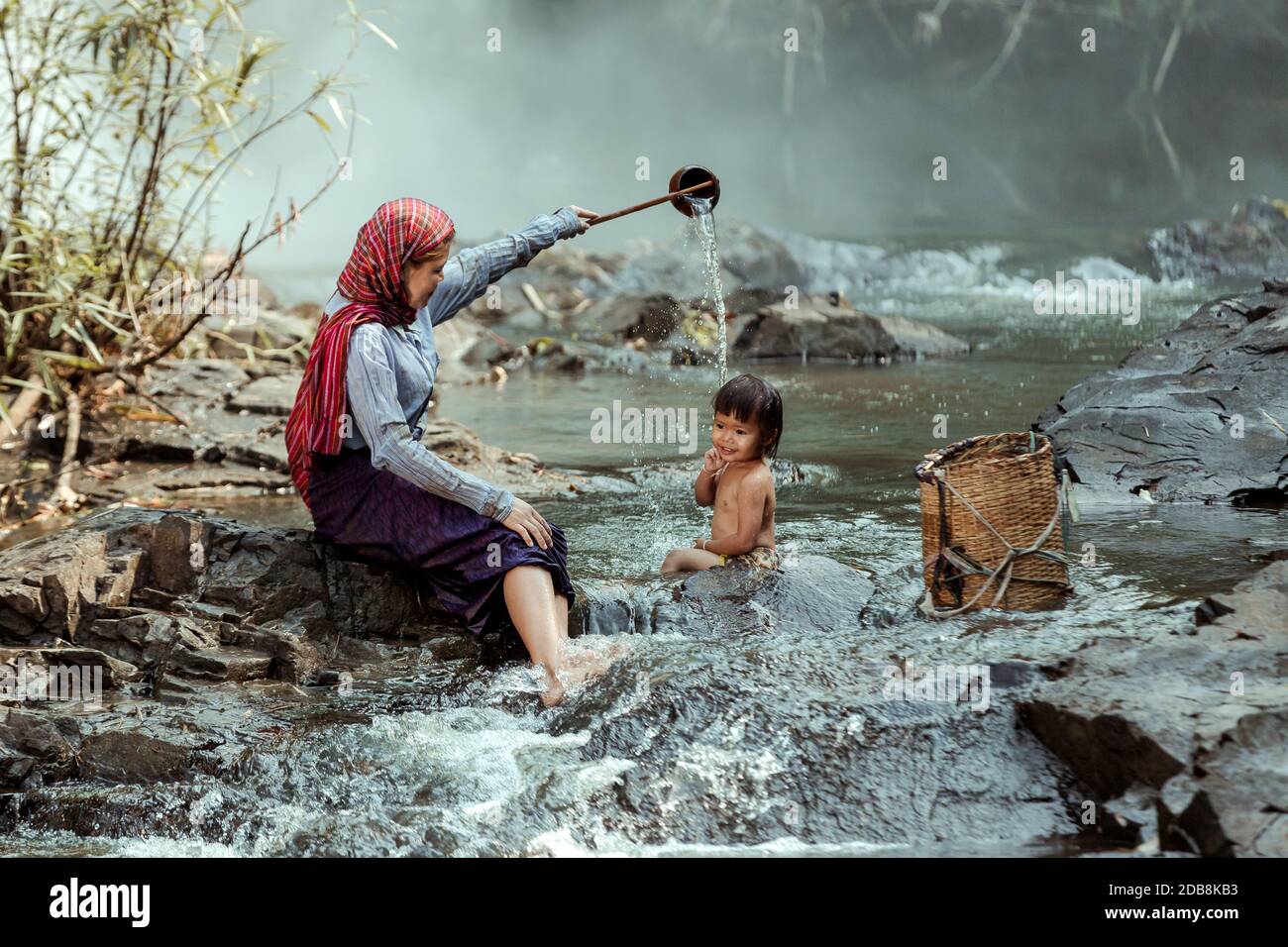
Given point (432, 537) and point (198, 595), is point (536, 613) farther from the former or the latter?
point (198, 595)

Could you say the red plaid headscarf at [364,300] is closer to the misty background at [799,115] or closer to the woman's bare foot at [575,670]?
the woman's bare foot at [575,670]

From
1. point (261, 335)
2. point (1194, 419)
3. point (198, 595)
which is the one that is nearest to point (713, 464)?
point (198, 595)

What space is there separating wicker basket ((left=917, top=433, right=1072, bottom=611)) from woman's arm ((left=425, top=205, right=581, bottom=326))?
4.87 feet

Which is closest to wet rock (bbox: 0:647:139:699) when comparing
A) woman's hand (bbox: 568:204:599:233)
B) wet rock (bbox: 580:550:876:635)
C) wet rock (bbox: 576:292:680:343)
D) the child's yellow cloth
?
wet rock (bbox: 580:550:876:635)

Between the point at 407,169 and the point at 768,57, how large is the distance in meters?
6.88

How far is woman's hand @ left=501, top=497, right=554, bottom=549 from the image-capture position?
12.1 feet

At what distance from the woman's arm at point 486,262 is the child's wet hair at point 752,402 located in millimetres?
768

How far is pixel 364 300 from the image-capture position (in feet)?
12.1

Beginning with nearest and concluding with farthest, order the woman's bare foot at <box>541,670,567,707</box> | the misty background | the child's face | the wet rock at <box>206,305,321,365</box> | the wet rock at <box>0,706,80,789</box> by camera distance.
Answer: the wet rock at <box>0,706,80,789</box>, the woman's bare foot at <box>541,670,567,707</box>, the child's face, the wet rock at <box>206,305,321,365</box>, the misty background

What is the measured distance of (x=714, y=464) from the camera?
4359 mm

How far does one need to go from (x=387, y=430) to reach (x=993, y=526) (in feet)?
5.77

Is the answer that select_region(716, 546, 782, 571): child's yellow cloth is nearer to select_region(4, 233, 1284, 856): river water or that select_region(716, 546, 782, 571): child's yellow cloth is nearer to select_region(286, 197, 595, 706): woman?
select_region(4, 233, 1284, 856): river water

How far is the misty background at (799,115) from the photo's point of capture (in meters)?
20.3

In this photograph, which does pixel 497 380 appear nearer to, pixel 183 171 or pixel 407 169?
pixel 183 171
